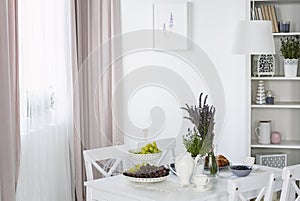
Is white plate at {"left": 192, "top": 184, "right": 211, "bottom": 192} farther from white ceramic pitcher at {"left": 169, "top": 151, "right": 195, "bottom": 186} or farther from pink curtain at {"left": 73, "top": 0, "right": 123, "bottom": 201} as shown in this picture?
pink curtain at {"left": 73, "top": 0, "right": 123, "bottom": 201}

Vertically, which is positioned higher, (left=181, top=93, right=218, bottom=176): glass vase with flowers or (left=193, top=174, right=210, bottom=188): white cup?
→ (left=181, top=93, right=218, bottom=176): glass vase with flowers

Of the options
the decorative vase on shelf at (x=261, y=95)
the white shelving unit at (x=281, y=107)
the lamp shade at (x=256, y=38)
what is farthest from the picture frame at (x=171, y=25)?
the lamp shade at (x=256, y=38)

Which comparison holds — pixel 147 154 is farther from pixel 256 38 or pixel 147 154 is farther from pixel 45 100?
pixel 45 100

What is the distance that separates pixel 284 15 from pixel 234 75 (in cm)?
63

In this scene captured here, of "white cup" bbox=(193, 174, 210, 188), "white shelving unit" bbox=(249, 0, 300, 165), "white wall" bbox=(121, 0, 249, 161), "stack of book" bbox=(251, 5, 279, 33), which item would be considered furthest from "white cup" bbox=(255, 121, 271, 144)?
"white cup" bbox=(193, 174, 210, 188)

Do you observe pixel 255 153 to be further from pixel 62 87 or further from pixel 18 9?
pixel 18 9

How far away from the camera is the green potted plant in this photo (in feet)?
14.6

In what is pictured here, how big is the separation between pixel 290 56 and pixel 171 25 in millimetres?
1046

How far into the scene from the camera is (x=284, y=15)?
4.62m

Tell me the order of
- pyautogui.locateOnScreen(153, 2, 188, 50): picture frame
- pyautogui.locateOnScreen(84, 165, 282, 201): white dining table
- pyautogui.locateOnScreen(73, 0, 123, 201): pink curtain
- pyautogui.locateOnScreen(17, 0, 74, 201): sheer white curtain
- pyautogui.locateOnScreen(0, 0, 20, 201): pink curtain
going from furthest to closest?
1. pyautogui.locateOnScreen(153, 2, 188, 50): picture frame
2. pyautogui.locateOnScreen(73, 0, 123, 201): pink curtain
3. pyautogui.locateOnScreen(17, 0, 74, 201): sheer white curtain
4. pyautogui.locateOnScreen(0, 0, 20, 201): pink curtain
5. pyautogui.locateOnScreen(84, 165, 282, 201): white dining table

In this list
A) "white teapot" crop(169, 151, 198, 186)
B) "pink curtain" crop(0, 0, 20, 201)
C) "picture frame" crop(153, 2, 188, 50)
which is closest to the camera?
"white teapot" crop(169, 151, 198, 186)

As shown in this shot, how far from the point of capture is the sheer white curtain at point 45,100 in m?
4.00

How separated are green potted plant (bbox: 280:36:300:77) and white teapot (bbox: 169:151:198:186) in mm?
1619

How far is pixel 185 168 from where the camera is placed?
3146 millimetres
